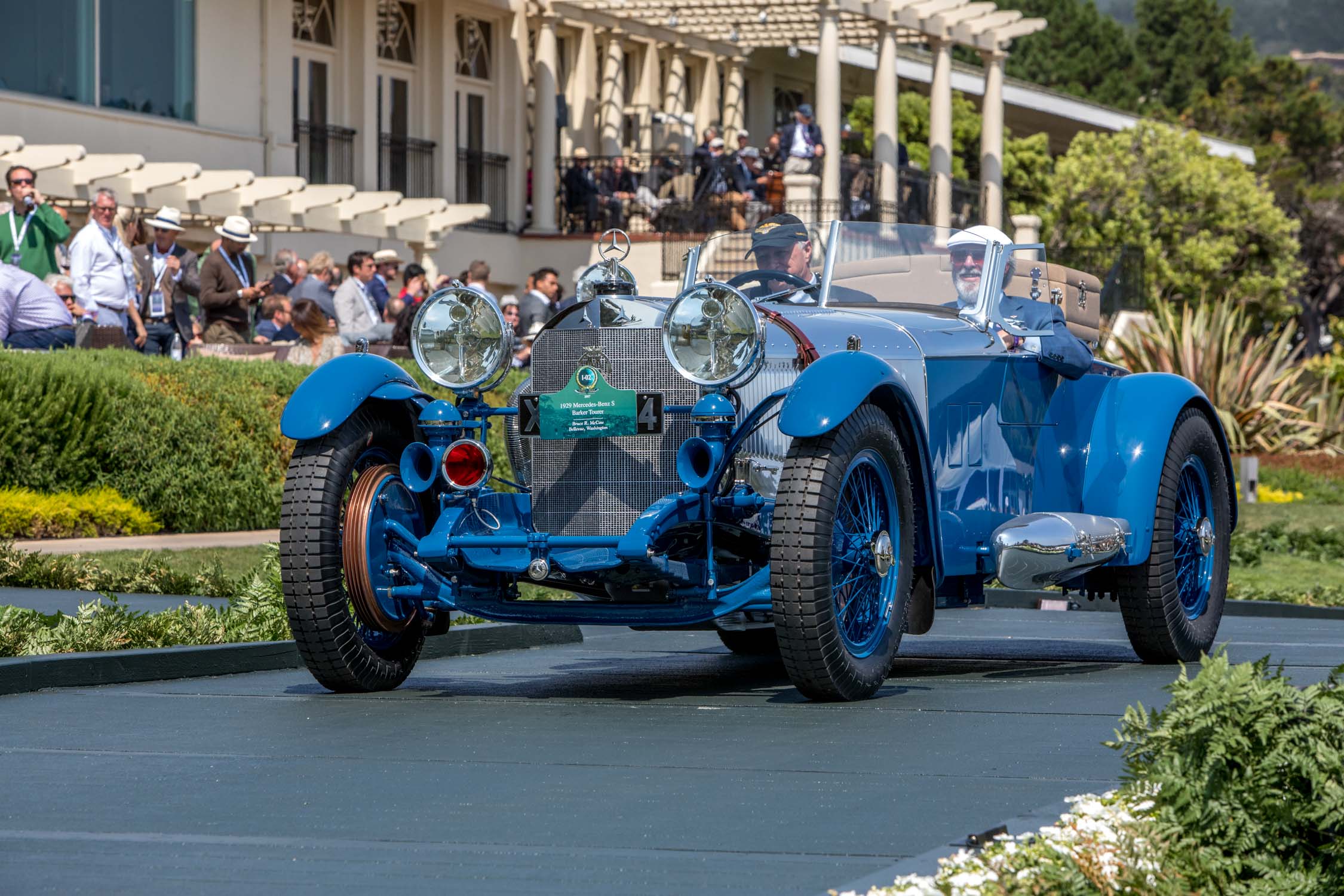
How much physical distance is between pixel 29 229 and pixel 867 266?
993 centimetres

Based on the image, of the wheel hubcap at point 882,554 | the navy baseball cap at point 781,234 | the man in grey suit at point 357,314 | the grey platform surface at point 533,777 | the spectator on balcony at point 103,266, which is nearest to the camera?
the grey platform surface at point 533,777

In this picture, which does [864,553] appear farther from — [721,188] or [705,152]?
[705,152]

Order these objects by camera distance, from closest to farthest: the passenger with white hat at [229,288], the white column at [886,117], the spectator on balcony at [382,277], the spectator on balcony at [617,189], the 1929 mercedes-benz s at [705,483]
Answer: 1. the 1929 mercedes-benz s at [705,483]
2. the passenger with white hat at [229,288]
3. the spectator on balcony at [382,277]
4. the spectator on balcony at [617,189]
5. the white column at [886,117]

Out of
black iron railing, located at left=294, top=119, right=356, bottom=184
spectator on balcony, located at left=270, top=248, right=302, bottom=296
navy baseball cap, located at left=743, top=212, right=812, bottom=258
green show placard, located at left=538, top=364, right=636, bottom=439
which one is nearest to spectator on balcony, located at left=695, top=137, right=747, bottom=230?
black iron railing, located at left=294, top=119, right=356, bottom=184

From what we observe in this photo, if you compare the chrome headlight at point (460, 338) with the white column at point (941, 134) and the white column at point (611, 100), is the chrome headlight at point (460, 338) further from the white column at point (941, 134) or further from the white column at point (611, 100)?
the white column at point (941, 134)

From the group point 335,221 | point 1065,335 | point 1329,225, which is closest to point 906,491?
point 1065,335

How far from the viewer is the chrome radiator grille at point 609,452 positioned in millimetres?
7281

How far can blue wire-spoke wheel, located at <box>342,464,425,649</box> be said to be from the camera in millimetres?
7254

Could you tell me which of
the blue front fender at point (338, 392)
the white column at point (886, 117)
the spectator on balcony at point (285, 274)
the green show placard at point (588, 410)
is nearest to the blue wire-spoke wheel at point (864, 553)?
the green show placard at point (588, 410)

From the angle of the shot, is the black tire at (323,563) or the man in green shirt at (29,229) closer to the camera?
the black tire at (323,563)

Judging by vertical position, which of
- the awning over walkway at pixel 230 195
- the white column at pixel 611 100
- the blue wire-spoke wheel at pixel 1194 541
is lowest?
the blue wire-spoke wheel at pixel 1194 541

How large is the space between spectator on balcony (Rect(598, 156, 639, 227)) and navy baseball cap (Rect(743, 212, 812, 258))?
23.9 m

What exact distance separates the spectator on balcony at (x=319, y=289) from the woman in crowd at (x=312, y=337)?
1527 mm

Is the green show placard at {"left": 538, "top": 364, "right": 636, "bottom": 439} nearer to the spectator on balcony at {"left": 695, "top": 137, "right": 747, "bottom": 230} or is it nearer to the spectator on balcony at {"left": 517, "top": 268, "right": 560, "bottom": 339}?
the spectator on balcony at {"left": 517, "top": 268, "right": 560, "bottom": 339}
